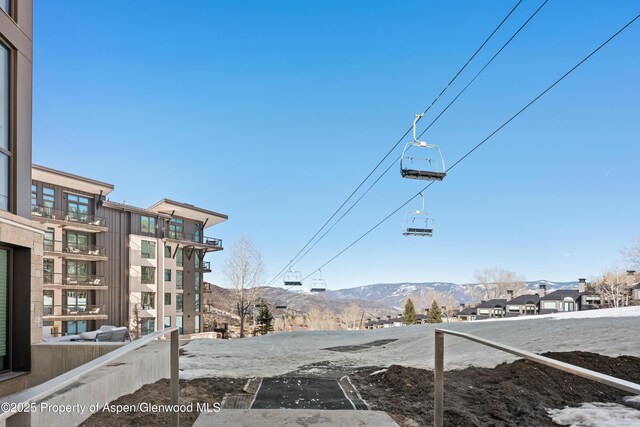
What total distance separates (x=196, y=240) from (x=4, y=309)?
1168 inches

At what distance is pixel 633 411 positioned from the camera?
4629 mm

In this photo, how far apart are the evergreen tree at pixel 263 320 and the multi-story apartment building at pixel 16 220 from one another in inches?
1255

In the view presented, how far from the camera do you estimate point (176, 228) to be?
34.5 metres

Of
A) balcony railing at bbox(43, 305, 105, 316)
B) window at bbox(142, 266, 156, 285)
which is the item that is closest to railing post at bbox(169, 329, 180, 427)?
balcony railing at bbox(43, 305, 105, 316)

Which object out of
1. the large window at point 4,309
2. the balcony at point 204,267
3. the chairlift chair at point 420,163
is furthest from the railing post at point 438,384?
the balcony at point 204,267

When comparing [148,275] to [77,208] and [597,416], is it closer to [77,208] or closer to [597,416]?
[77,208]

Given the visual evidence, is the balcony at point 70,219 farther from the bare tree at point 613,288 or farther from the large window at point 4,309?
the bare tree at point 613,288

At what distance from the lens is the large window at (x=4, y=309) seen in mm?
6891

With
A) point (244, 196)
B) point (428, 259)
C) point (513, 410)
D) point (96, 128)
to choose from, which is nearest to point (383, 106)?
point (96, 128)

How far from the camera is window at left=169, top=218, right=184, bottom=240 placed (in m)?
33.9

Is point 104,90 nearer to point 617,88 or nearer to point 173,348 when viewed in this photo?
point 173,348

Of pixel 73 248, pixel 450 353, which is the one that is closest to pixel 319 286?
pixel 73 248

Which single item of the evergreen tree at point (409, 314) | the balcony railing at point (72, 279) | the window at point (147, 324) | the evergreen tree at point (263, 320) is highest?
the balcony railing at point (72, 279)

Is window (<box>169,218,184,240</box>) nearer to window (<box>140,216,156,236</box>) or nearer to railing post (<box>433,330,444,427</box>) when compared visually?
window (<box>140,216,156,236</box>)
